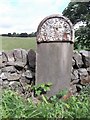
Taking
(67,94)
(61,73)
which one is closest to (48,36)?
(61,73)

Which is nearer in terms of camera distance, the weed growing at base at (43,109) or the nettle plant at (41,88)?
the weed growing at base at (43,109)

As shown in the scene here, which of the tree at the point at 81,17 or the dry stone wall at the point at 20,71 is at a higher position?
the tree at the point at 81,17

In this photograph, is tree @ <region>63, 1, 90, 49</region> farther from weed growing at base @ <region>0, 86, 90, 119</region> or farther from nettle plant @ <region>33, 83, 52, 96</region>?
weed growing at base @ <region>0, 86, 90, 119</region>

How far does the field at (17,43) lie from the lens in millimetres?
4490

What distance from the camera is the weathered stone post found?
13.3 feet

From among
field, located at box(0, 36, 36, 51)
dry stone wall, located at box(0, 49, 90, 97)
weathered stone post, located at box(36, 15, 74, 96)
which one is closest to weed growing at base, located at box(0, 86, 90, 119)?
weathered stone post, located at box(36, 15, 74, 96)

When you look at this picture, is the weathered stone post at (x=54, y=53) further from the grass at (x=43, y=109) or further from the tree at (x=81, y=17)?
the tree at (x=81, y=17)

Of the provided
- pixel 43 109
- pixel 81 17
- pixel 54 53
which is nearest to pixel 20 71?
pixel 54 53

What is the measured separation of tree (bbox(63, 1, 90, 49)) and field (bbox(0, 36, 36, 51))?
2.17m

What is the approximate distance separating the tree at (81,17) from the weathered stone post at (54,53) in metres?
2.52

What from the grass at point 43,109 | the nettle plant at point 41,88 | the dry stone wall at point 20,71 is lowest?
the grass at point 43,109

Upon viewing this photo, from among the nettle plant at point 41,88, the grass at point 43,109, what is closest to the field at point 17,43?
the nettle plant at point 41,88

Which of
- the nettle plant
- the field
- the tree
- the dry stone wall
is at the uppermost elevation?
the tree

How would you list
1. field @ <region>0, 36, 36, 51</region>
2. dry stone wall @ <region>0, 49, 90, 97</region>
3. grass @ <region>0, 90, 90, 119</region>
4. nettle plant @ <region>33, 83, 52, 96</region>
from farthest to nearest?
1. field @ <region>0, 36, 36, 51</region>
2. dry stone wall @ <region>0, 49, 90, 97</region>
3. nettle plant @ <region>33, 83, 52, 96</region>
4. grass @ <region>0, 90, 90, 119</region>
